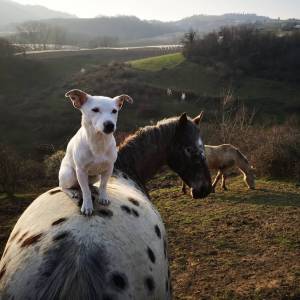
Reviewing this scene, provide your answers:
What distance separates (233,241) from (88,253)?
7.05 m

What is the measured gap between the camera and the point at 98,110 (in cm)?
362

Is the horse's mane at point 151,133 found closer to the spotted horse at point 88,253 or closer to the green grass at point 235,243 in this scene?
the spotted horse at point 88,253

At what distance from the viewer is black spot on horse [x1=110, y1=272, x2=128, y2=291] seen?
9.49 ft

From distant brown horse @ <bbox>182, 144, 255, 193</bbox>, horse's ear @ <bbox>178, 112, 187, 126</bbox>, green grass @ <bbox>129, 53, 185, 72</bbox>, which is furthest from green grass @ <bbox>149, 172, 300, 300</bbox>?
green grass @ <bbox>129, 53, 185, 72</bbox>

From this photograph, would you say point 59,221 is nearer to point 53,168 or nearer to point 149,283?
point 149,283

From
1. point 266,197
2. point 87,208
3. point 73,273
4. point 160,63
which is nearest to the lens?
point 73,273

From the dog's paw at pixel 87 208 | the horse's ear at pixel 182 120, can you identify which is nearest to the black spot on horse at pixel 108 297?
the dog's paw at pixel 87 208

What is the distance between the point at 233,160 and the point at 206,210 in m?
4.03

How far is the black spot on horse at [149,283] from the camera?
3.20m

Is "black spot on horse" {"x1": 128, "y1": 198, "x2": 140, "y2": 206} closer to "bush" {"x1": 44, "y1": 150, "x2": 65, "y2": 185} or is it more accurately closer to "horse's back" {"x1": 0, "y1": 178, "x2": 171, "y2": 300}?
"horse's back" {"x1": 0, "y1": 178, "x2": 171, "y2": 300}

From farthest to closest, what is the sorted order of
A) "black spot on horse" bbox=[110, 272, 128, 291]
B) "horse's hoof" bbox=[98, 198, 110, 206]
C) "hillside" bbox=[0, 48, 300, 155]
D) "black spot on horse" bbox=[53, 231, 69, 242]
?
1. "hillside" bbox=[0, 48, 300, 155]
2. "horse's hoof" bbox=[98, 198, 110, 206]
3. "black spot on horse" bbox=[53, 231, 69, 242]
4. "black spot on horse" bbox=[110, 272, 128, 291]

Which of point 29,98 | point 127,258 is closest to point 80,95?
point 127,258

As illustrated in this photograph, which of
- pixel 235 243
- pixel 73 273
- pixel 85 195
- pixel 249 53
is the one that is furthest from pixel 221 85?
pixel 73 273

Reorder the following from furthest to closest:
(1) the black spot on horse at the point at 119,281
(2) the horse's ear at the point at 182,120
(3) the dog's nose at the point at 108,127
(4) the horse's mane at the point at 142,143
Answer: (4) the horse's mane at the point at 142,143
(2) the horse's ear at the point at 182,120
(3) the dog's nose at the point at 108,127
(1) the black spot on horse at the point at 119,281
